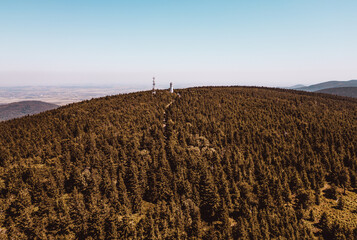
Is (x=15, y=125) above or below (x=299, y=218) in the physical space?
above

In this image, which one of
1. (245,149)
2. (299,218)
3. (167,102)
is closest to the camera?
(299,218)

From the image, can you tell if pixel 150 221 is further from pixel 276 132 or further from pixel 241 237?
pixel 276 132

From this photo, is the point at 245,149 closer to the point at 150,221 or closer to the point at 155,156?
the point at 155,156

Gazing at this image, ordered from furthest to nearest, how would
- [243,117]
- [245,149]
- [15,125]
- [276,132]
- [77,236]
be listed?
1. [243,117]
2. [276,132]
3. [245,149]
4. [15,125]
5. [77,236]

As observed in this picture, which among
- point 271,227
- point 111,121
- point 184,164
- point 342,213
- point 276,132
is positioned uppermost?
A: point 111,121

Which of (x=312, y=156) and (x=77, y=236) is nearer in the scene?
(x=77, y=236)

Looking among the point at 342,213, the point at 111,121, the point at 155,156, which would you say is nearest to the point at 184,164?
the point at 155,156

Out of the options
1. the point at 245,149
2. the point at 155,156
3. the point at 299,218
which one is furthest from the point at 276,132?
the point at 155,156
